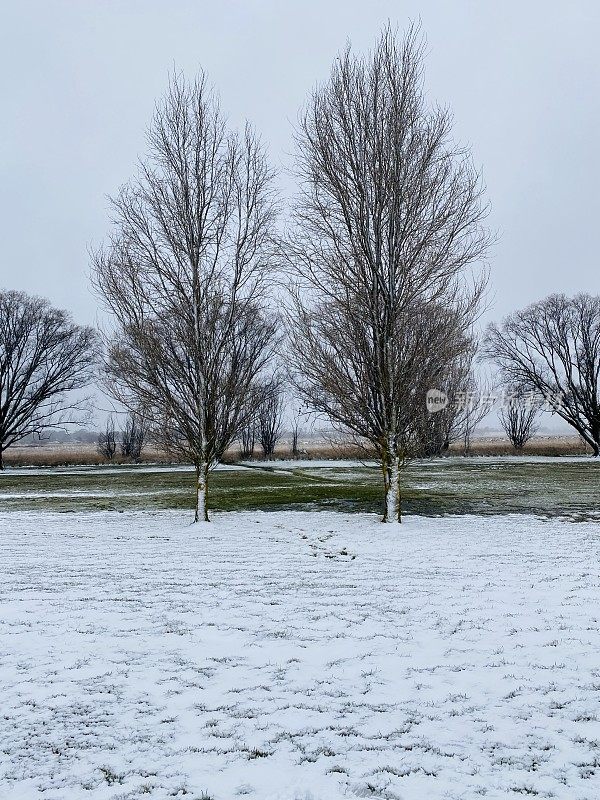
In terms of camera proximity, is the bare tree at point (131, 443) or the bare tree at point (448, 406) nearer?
the bare tree at point (448, 406)

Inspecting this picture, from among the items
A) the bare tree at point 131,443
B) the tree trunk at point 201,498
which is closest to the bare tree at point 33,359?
the bare tree at point 131,443

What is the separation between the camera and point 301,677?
4.27 m

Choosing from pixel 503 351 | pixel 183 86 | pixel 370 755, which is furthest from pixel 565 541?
pixel 503 351

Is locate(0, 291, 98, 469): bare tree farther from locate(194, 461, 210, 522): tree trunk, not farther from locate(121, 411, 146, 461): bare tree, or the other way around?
locate(194, 461, 210, 522): tree trunk

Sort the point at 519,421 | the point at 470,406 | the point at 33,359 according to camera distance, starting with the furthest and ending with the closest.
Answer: the point at 519,421 → the point at 33,359 → the point at 470,406

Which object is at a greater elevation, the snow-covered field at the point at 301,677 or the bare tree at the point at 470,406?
the bare tree at the point at 470,406

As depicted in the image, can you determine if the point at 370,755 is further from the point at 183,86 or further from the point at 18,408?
the point at 18,408

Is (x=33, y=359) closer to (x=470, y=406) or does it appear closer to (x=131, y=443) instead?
(x=131, y=443)

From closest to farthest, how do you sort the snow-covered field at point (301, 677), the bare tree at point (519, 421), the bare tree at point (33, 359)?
the snow-covered field at point (301, 677) → the bare tree at point (33, 359) → the bare tree at point (519, 421)

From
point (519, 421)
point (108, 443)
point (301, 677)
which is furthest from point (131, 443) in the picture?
Result: point (301, 677)

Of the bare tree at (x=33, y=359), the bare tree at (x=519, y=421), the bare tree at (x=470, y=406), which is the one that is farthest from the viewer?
the bare tree at (x=519, y=421)

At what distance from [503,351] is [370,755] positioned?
4918 cm

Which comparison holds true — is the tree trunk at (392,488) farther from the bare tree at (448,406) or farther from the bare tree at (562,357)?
the bare tree at (562,357)

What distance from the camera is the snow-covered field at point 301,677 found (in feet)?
9.92
